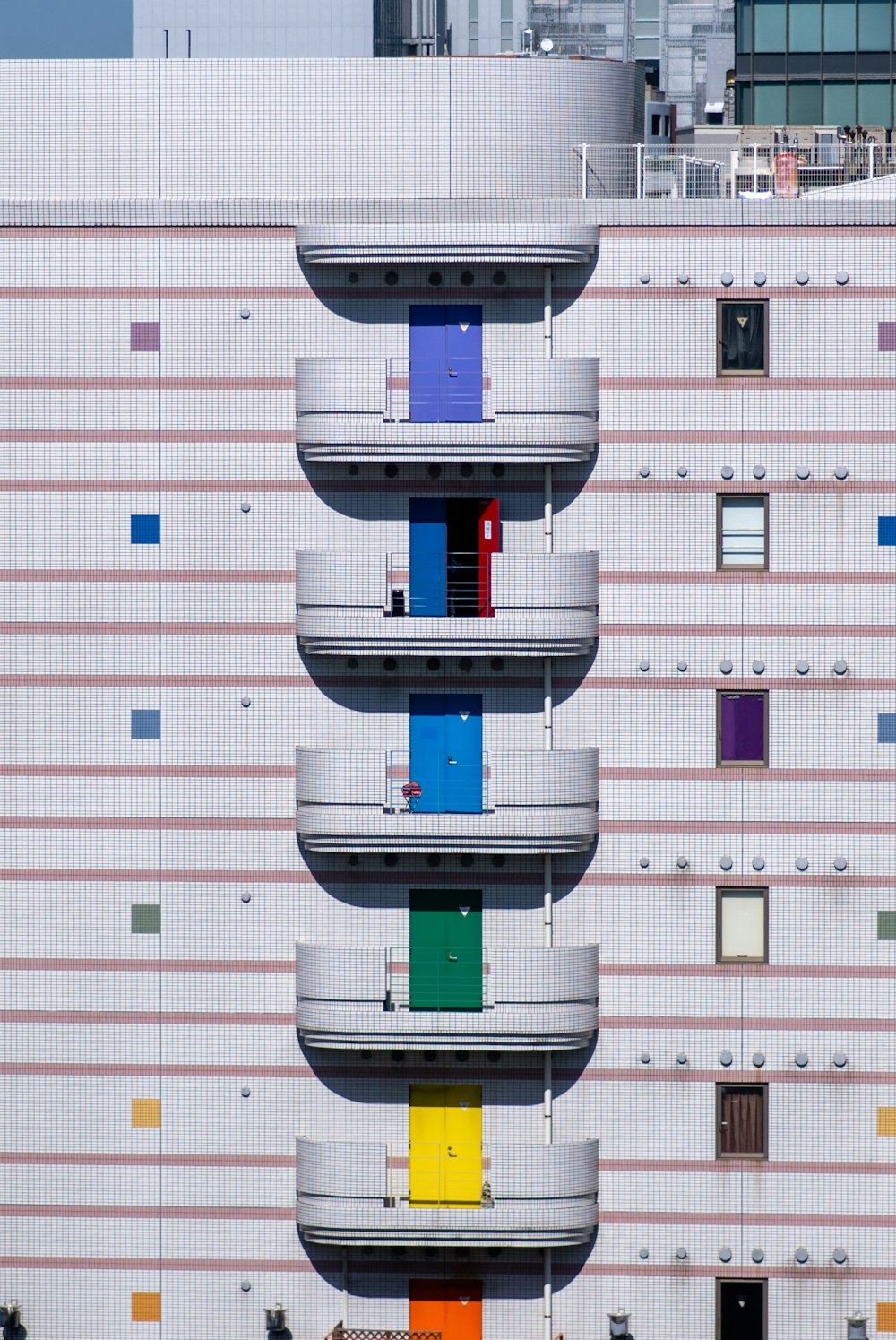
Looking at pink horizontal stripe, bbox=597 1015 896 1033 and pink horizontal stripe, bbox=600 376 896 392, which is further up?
pink horizontal stripe, bbox=600 376 896 392

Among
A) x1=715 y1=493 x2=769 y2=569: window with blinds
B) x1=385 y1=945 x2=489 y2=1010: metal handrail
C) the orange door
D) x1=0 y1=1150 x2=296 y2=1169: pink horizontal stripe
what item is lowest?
the orange door

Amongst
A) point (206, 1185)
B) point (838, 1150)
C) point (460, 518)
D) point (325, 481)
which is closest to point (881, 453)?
point (460, 518)

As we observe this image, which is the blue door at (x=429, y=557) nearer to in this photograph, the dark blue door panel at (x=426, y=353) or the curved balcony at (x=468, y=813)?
the dark blue door panel at (x=426, y=353)

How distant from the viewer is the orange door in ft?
148

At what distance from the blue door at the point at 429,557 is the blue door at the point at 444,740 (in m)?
1.88

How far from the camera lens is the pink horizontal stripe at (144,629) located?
44.3 metres

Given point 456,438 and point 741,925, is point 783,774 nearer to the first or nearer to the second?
point 741,925

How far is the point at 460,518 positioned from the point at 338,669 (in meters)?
4.01

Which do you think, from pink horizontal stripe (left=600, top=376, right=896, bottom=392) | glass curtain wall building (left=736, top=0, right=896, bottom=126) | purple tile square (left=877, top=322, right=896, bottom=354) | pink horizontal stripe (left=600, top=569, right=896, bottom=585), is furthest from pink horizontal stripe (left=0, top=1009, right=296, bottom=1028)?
glass curtain wall building (left=736, top=0, right=896, bottom=126)

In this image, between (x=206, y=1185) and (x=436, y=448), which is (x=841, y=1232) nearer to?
(x=206, y=1185)

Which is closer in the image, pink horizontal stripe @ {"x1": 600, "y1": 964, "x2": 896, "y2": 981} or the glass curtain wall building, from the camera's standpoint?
pink horizontal stripe @ {"x1": 600, "y1": 964, "x2": 896, "y2": 981}

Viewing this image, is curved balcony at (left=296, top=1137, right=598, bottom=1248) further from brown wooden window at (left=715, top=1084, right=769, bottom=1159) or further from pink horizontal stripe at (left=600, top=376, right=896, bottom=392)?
pink horizontal stripe at (left=600, top=376, right=896, bottom=392)

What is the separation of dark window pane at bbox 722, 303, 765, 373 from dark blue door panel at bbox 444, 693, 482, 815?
28.4 ft

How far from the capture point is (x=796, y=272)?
4347cm
